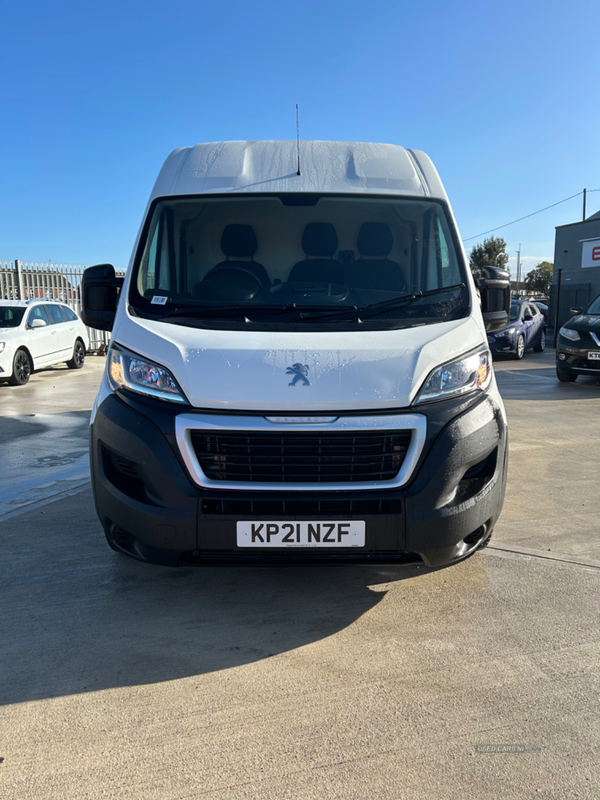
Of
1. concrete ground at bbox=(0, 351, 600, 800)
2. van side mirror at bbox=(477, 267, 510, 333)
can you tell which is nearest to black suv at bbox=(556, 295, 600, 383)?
concrete ground at bbox=(0, 351, 600, 800)

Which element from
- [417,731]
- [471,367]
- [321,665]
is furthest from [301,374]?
[417,731]

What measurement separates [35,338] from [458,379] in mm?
12099

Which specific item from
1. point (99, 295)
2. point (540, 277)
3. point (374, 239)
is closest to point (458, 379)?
point (374, 239)

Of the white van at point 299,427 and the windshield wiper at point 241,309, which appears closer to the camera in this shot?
the white van at point 299,427

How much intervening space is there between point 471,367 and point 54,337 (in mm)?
12859

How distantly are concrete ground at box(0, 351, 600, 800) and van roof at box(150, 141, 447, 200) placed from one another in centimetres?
223

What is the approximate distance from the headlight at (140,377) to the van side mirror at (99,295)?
79 cm

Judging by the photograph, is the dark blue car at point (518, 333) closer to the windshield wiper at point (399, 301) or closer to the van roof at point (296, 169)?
the van roof at point (296, 169)

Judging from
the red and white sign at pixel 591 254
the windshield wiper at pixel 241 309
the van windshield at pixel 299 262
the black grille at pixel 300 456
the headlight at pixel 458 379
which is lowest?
the black grille at pixel 300 456

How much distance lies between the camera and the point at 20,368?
12.8 meters

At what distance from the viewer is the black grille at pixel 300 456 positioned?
2922mm

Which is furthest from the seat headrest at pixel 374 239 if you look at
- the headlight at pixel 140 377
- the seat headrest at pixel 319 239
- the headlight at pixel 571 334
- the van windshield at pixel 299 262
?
the headlight at pixel 571 334

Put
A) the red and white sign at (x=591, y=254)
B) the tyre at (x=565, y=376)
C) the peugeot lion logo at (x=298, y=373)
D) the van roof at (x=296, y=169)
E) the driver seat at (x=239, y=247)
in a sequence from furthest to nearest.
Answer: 1. the red and white sign at (x=591, y=254)
2. the tyre at (x=565, y=376)
3. the van roof at (x=296, y=169)
4. the driver seat at (x=239, y=247)
5. the peugeot lion logo at (x=298, y=373)

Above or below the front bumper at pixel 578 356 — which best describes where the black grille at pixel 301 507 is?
above
